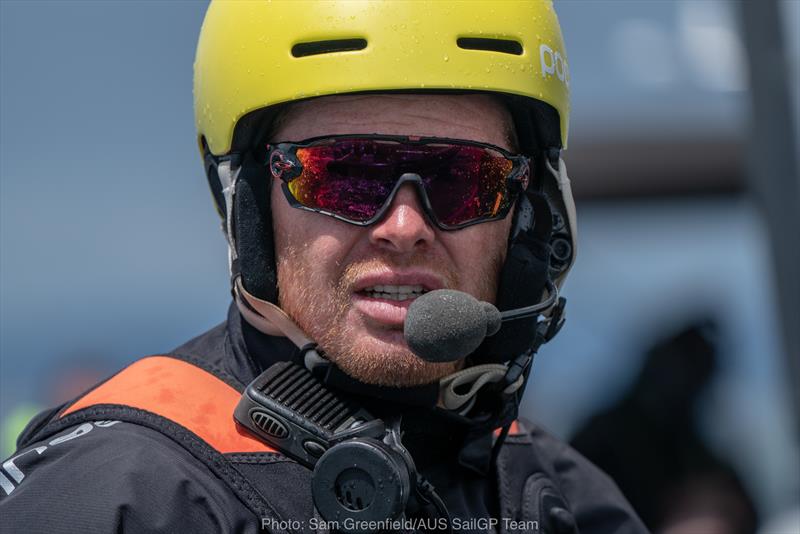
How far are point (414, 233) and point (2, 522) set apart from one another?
0.94 metres

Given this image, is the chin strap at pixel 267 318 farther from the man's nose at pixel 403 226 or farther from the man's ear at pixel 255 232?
the man's nose at pixel 403 226

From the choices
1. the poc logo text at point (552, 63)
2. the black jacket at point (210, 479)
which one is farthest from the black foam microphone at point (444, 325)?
the poc logo text at point (552, 63)

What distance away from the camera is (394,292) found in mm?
2408

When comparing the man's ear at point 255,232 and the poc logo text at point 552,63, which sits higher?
the poc logo text at point 552,63

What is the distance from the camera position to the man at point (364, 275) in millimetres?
2145

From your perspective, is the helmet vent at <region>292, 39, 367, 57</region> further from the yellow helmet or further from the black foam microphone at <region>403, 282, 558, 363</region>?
the black foam microphone at <region>403, 282, 558, 363</region>

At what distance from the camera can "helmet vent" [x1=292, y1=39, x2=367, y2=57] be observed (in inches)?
95.0

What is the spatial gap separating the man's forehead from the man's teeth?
0.32 meters

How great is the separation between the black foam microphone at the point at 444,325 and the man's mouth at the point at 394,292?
0.20 metres

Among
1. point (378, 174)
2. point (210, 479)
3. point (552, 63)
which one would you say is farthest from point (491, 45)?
point (210, 479)

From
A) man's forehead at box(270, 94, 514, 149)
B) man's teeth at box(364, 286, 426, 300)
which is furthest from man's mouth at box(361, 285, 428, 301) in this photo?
man's forehead at box(270, 94, 514, 149)

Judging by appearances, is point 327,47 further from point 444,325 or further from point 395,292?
point 444,325

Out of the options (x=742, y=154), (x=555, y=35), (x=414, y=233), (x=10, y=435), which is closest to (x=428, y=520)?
(x=414, y=233)

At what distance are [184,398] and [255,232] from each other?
419 mm
